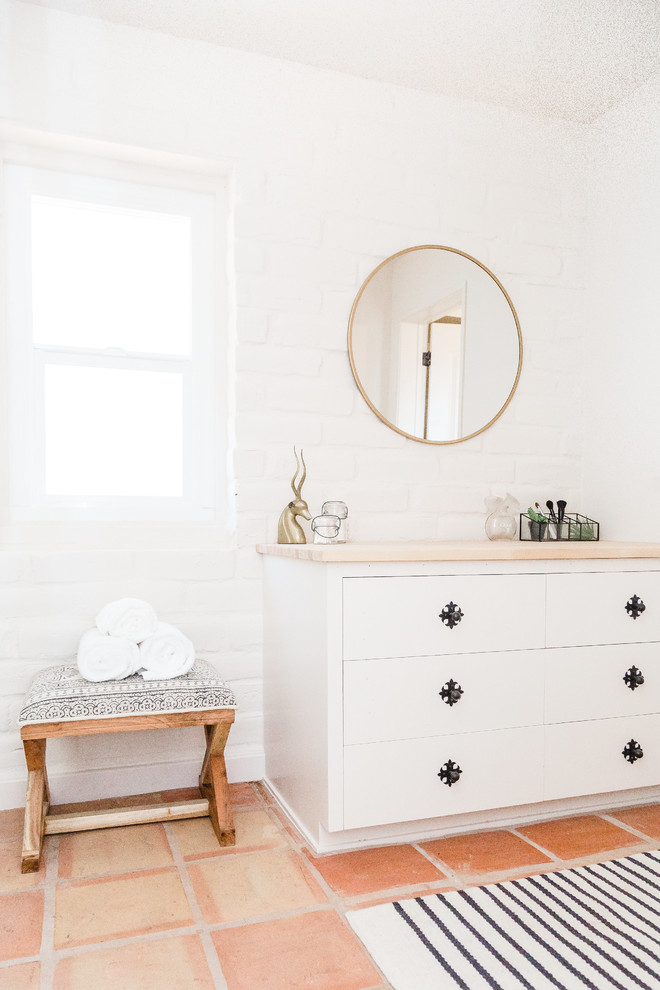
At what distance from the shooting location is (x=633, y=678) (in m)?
2.15

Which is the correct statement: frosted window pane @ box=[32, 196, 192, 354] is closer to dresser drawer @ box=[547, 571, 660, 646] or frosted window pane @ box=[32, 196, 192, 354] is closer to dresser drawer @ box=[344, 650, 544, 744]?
dresser drawer @ box=[344, 650, 544, 744]

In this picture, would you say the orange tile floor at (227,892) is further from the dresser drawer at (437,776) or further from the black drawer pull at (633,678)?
the black drawer pull at (633,678)

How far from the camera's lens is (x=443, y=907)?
1622 millimetres

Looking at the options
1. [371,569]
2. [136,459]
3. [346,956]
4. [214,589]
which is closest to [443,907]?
[346,956]

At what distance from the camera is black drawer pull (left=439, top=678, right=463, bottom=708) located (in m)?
1.94

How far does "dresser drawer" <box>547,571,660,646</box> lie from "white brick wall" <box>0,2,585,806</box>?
0.64 m

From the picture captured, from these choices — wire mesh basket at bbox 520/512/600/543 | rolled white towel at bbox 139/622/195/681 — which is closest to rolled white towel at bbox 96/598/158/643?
rolled white towel at bbox 139/622/195/681

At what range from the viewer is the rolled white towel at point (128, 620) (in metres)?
2.08

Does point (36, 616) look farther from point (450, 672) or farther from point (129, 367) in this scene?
point (450, 672)

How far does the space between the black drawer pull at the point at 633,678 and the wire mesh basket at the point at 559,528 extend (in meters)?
0.58

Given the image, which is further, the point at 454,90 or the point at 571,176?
the point at 571,176

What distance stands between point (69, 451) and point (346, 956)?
1635 mm

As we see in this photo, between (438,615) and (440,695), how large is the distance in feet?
0.67

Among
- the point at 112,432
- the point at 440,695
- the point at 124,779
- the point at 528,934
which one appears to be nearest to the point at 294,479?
the point at 112,432
